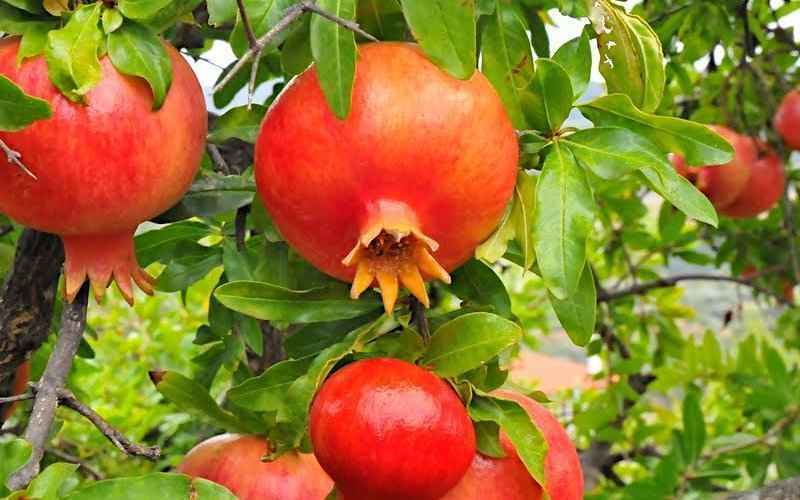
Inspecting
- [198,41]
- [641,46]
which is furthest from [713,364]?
[641,46]

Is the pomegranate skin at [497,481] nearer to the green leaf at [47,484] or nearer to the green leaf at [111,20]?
the green leaf at [47,484]

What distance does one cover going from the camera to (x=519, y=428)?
2.99 feet

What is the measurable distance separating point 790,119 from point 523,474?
1848 mm

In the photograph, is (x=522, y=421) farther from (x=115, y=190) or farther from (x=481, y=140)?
(x=115, y=190)

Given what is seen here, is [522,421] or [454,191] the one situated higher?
[454,191]

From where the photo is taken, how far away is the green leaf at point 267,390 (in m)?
1.02

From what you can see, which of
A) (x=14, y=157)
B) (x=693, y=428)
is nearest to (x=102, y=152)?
(x=14, y=157)

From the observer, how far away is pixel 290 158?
84cm

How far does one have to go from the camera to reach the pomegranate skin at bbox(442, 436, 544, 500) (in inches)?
35.8

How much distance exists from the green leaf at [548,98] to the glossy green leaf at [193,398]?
0.44 metres

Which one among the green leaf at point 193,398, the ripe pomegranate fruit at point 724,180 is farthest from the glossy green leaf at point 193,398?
the ripe pomegranate fruit at point 724,180

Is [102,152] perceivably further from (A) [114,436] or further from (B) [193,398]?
(B) [193,398]

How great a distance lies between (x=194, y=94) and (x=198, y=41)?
0.61 m

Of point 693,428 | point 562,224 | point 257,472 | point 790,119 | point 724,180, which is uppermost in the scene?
point 562,224
